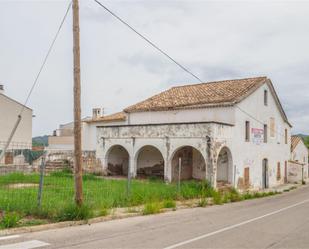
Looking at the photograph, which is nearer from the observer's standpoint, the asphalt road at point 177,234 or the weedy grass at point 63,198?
the asphalt road at point 177,234

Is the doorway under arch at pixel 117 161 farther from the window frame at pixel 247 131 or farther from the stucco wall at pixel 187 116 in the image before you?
the window frame at pixel 247 131

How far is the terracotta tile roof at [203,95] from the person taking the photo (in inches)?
937

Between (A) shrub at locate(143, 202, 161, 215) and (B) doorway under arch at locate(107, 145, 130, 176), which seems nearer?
(A) shrub at locate(143, 202, 161, 215)

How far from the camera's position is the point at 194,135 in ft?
68.2

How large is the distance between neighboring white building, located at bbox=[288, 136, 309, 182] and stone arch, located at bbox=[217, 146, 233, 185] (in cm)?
1425

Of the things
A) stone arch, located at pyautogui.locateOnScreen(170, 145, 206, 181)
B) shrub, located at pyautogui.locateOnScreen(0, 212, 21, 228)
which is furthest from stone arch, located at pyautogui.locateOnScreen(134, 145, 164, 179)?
shrub, located at pyautogui.locateOnScreen(0, 212, 21, 228)

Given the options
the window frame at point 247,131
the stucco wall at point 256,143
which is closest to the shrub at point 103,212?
the stucco wall at point 256,143

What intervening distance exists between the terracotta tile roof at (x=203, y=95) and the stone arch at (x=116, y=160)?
3387 millimetres

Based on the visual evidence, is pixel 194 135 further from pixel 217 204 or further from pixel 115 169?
pixel 115 169

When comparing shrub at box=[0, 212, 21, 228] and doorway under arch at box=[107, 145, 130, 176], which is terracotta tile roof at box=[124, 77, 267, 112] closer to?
doorway under arch at box=[107, 145, 130, 176]

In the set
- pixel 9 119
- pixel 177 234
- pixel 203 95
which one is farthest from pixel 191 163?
pixel 9 119

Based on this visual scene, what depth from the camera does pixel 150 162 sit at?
26.0 m

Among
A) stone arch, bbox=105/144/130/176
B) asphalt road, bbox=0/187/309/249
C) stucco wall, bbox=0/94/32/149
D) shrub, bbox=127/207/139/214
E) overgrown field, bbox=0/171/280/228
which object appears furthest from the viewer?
stucco wall, bbox=0/94/32/149

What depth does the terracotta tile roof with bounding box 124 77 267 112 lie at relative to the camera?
2380 cm
